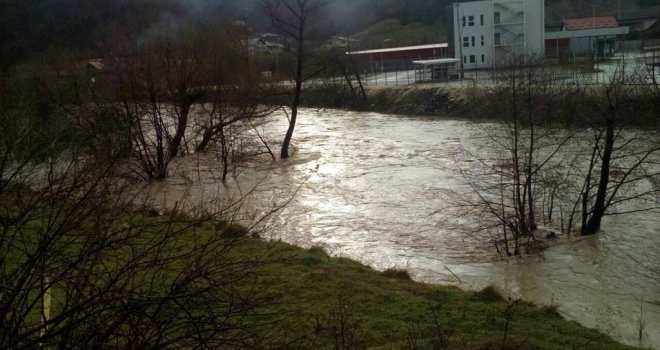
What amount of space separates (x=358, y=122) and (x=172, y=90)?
18.7 meters

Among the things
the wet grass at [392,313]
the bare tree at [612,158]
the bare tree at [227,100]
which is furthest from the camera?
the bare tree at [227,100]

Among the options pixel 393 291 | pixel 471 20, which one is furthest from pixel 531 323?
pixel 471 20

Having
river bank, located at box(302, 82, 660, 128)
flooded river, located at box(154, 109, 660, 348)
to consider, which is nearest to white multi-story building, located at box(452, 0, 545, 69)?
river bank, located at box(302, 82, 660, 128)

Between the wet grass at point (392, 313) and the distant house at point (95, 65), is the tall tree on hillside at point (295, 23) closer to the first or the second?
the distant house at point (95, 65)

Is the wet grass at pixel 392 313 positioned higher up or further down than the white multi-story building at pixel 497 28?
further down

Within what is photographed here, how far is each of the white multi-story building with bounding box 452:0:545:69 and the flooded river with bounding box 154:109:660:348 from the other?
1276 inches

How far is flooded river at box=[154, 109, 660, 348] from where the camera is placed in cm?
1241

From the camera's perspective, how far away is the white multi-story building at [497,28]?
59.9 meters

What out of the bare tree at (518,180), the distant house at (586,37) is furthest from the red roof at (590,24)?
the bare tree at (518,180)

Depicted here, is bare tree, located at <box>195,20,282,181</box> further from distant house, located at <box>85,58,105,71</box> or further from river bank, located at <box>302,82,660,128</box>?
river bank, located at <box>302,82,660,128</box>

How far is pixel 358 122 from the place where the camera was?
4391cm

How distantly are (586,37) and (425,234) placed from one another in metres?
53.9

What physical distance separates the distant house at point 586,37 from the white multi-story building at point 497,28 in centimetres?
313

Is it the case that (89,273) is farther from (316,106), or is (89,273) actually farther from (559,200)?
(316,106)
